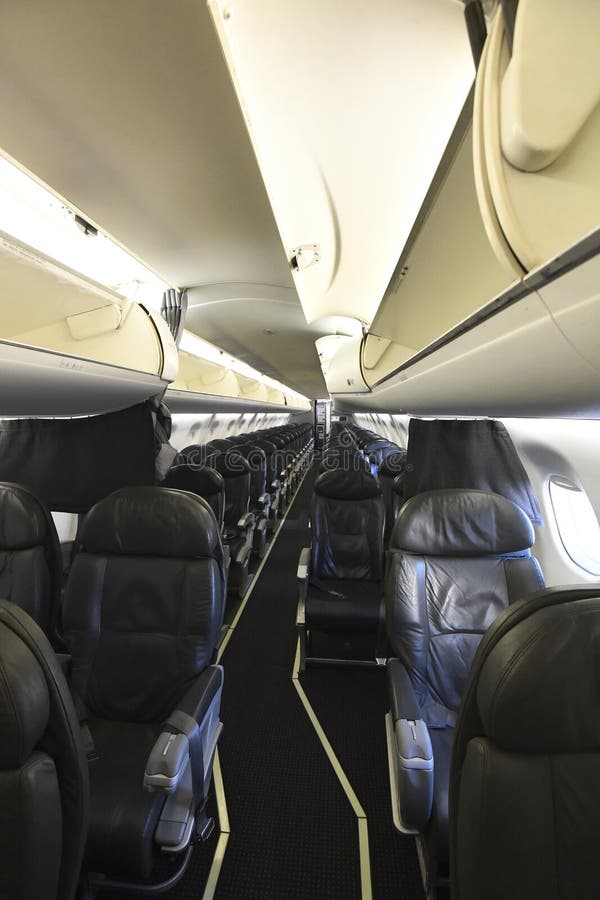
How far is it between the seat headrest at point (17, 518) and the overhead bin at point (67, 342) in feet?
1.32

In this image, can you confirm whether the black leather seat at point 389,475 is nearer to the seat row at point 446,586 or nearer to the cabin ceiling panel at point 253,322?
the cabin ceiling panel at point 253,322

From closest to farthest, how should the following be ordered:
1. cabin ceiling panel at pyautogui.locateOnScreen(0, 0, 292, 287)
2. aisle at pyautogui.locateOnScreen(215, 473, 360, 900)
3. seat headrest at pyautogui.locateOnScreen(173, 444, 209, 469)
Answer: cabin ceiling panel at pyautogui.locateOnScreen(0, 0, 292, 287), aisle at pyautogui.locateOnScreen(215, 473, 360, 900), seat headrest at pyautogui.locateOnScreen(173, 444, 209, 469)

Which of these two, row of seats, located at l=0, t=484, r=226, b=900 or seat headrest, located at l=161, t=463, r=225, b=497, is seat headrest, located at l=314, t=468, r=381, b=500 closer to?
seat headrest, located at l=161, t=463, r=225, b=497

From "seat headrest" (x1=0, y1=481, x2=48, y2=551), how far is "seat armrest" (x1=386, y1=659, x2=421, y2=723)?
6.19 feet

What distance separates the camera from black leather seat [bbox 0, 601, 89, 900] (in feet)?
2.91

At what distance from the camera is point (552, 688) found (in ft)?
2.68

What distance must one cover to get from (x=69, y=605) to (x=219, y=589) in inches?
29.6

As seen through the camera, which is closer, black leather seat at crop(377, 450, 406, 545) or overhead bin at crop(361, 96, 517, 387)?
overhead bin at crop(361, 96, 517, 387)

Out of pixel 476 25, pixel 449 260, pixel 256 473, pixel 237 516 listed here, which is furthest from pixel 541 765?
pixel 256 473

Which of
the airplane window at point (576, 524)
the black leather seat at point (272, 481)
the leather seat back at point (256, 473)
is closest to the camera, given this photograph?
the airplane window at point (576, 524)

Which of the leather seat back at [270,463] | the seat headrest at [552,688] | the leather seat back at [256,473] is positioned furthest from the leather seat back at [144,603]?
the leather seat back at [270,463]

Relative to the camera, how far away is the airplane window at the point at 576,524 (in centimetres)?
262

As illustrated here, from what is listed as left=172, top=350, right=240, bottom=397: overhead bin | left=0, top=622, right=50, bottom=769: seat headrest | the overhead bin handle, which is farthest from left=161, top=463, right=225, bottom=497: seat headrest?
the overhead bin handle

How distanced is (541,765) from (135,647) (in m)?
1.72
